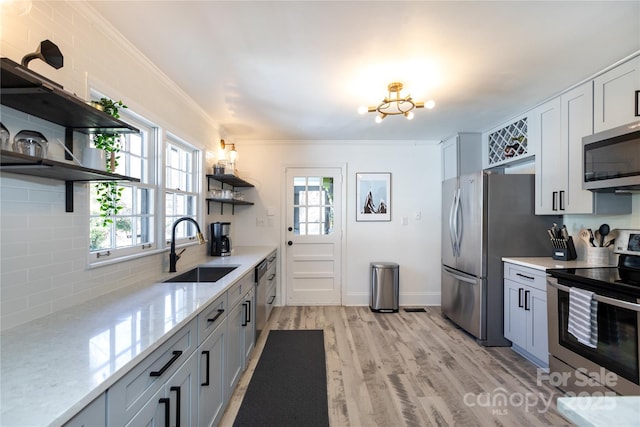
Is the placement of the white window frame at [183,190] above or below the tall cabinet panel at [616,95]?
below

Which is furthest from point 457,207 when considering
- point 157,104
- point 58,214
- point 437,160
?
point 58,214

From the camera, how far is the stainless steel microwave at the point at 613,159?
6.16 ft

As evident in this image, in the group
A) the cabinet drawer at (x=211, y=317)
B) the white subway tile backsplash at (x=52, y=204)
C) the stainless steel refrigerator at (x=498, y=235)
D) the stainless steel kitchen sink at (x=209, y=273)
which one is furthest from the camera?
the stainless steel refrigerator at (x=498, y=235)

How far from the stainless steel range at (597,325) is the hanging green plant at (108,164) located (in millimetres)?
3045

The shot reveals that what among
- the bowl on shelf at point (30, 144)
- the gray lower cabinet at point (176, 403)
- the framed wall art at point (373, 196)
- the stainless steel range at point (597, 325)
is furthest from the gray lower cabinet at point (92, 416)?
the framed wall art at point (373, 196)

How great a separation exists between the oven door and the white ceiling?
164 cm

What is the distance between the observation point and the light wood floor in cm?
192

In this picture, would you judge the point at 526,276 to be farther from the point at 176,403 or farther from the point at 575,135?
the point at 176,403

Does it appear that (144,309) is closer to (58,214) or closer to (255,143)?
(58,214)

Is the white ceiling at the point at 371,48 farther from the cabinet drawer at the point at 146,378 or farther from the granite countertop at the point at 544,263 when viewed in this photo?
the cabinet drawer at the point at 146,378

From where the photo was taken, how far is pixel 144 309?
1388mm

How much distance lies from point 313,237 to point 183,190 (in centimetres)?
197

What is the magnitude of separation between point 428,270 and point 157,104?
12.8ft

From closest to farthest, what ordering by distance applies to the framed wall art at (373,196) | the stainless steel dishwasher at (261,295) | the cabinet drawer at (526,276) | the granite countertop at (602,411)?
the granite countertop at (602,411)
the cabinet drawer at (526,276)
the stainless steel dishwasher at (261,295)
the framed wall art at (373,196)
